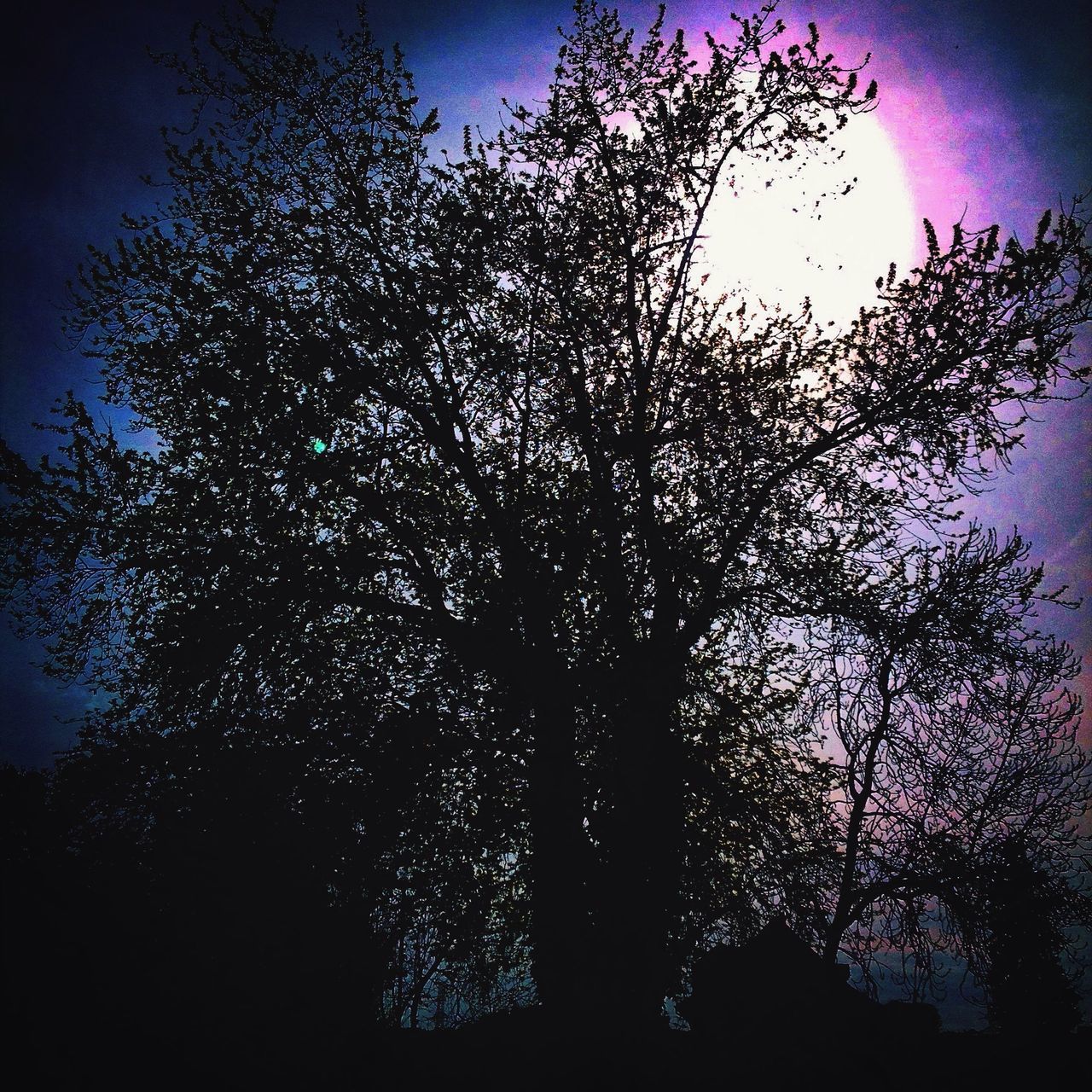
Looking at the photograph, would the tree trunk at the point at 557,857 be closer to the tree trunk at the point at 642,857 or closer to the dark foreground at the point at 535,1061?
the tree trunk at the point at 642,857

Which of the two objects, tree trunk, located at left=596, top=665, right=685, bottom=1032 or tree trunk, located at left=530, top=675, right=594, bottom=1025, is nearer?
tree trunk, located at left=596, top=665, right=685, bottom=1032

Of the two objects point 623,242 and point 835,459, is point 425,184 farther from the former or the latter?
point 835,459

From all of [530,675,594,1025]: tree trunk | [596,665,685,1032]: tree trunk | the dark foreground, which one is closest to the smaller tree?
the dark foreground

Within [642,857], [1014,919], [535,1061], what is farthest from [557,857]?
[1014,919]

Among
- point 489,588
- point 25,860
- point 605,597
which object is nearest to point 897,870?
point 605,597

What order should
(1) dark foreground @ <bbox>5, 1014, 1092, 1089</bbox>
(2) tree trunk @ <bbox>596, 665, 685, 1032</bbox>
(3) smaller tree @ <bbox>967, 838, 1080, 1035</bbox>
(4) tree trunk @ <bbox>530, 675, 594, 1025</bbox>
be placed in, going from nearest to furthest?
(1) dark foreground @ <bbox>5, 1014, 1092, 1089</bbox> < (2) tree trunk @ <bbox>596, 665, 685, 1032</bbox> < (4) tree trunk @ <bbox>530, 675, 594, 1025</bbox> < (3) smaller tree @ <bbox>967, 838, 1080, 1035</bbox>

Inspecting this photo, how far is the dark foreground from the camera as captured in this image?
682 cm

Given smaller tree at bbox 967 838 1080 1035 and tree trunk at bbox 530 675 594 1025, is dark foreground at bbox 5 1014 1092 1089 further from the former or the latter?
smaller tree at bbox 967 838 1080 1035

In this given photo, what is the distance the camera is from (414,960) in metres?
8.16

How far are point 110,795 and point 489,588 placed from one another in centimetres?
551

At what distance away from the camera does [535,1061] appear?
7961 mm

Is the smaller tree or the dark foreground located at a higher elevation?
the smaller tree

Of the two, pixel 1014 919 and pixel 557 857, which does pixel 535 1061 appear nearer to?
pixel 557 857

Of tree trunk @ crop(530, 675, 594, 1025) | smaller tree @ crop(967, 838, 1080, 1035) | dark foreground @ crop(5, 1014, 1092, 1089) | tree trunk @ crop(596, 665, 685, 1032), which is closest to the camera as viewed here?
dark foreground @ crop(5, 1014, 1092, 1089)
